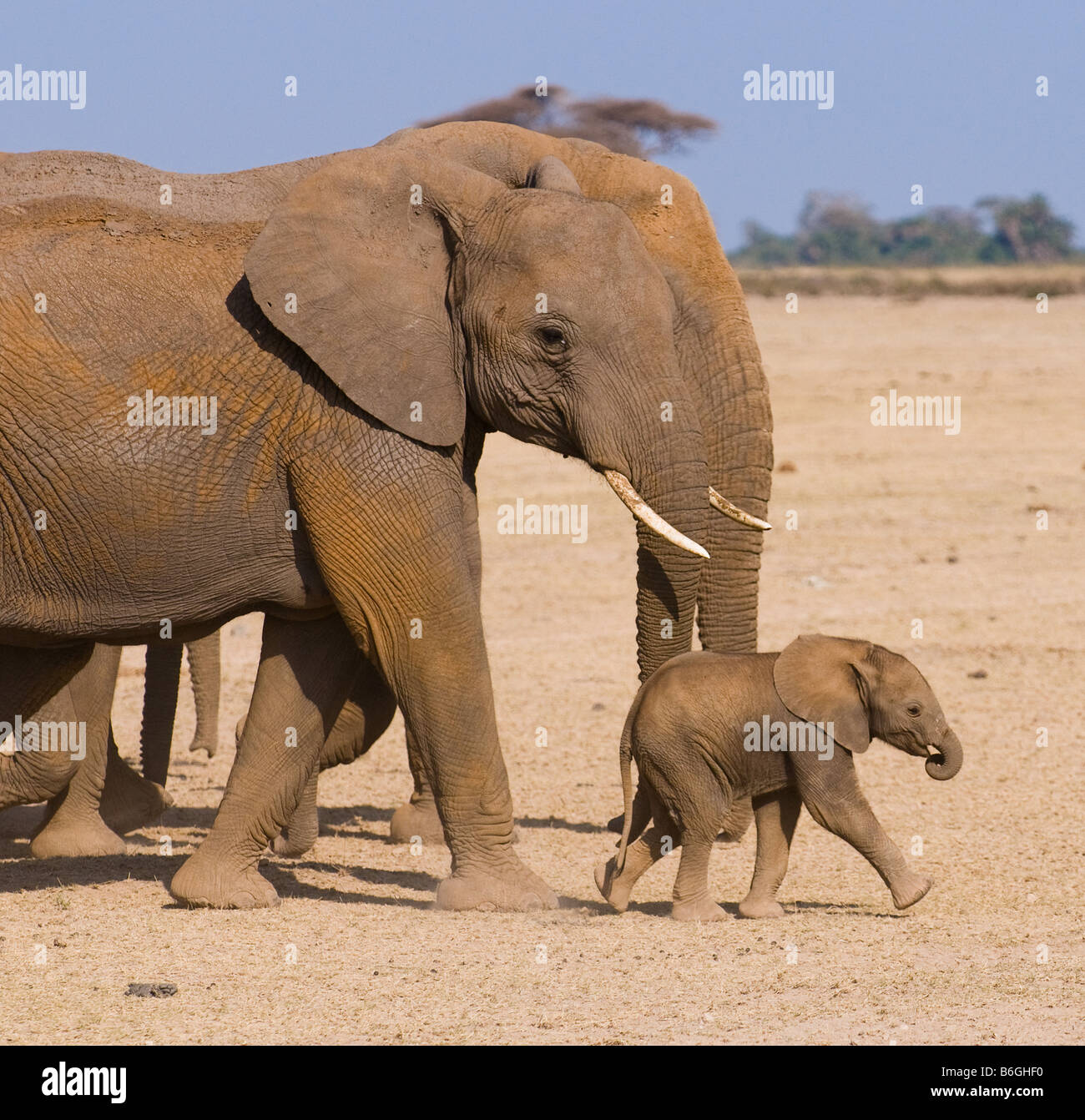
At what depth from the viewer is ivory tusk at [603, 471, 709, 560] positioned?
22.2 feet

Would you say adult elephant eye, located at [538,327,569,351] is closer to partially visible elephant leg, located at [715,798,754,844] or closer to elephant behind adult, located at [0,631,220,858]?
elephant behind adult, located at [0,631,220,858]

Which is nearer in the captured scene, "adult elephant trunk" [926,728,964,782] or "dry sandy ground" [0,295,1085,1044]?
"dry sandy ground" [0,295,1085,1044]

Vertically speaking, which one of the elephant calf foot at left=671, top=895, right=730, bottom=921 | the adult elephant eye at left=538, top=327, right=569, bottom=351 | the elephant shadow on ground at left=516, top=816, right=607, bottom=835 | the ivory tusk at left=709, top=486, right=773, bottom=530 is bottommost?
the elephant shadow on ground at left=516, top=816, right=607, bottom=835

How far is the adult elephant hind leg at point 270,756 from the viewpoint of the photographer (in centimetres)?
750

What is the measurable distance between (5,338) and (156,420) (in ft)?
1.91

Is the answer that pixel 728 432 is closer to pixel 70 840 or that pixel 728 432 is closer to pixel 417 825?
pixel 417 825

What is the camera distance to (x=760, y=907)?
739cm

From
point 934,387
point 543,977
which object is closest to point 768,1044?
point 543,977

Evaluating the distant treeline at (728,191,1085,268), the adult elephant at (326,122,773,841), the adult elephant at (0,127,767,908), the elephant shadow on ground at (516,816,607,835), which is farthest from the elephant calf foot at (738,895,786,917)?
the distant treeline at (728,191,1085,268)

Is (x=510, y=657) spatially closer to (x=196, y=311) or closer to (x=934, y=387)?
(x=196, y=311)

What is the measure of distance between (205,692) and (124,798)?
156cm

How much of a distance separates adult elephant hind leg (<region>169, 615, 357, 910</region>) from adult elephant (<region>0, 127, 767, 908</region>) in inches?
10.6

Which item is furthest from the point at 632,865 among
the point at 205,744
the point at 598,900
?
the point at 205,744

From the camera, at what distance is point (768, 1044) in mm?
5715
